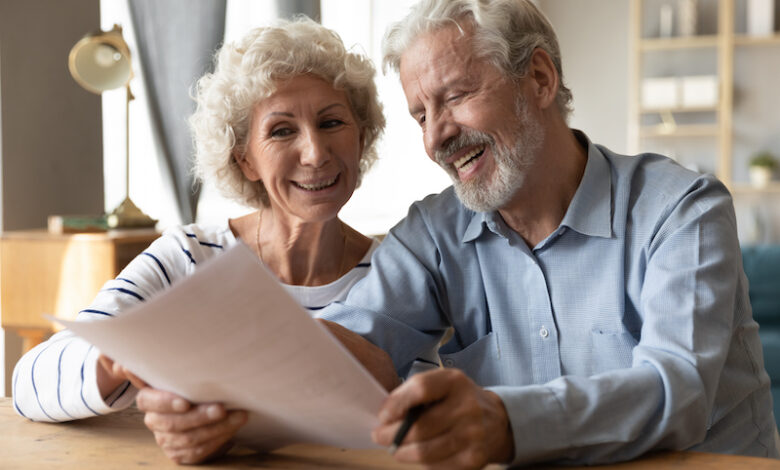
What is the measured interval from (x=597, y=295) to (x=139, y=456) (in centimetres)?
74

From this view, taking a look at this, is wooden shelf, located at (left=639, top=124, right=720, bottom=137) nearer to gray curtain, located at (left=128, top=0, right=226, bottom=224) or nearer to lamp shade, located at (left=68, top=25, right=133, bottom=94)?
gray curtain, located at (left=128, top=0, right=226, bottom=224)

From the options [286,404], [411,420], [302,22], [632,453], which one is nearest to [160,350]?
[286,404]

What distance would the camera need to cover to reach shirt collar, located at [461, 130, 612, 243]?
1357 mm

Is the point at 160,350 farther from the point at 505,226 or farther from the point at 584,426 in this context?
the point at 505,226

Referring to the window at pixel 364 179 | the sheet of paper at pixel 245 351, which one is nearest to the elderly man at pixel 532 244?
the sheet of paper at pixel 245 351

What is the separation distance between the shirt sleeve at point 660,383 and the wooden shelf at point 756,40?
216 inches

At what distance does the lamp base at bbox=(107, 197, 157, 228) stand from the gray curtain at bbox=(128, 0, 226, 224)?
0.60 m

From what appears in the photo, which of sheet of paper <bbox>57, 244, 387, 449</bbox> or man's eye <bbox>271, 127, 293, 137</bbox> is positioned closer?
sheet of paper <bbox>57, 244, 387, 449</bbox>

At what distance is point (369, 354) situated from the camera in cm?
128

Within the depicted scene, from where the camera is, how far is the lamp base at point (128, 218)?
2789 mm

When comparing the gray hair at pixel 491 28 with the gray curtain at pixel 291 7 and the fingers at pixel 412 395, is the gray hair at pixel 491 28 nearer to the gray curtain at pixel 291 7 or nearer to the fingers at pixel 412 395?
the fingers at pixel 412 395

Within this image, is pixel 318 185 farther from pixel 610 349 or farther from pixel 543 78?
pixel 610 349

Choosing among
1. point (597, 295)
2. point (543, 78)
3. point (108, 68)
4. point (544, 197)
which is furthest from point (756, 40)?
point (597, 295)

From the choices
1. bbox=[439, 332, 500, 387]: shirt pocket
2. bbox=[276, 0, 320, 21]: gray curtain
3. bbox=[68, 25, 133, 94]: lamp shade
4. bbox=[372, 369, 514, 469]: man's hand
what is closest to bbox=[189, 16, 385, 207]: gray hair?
bbox=[439, 332, 500, 387]: shirt pocket
